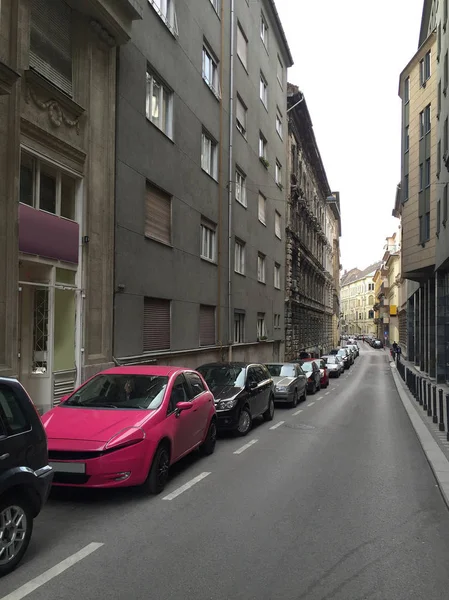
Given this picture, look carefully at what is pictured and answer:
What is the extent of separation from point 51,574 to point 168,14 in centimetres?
1621

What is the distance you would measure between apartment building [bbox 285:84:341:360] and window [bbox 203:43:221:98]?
47.1ft

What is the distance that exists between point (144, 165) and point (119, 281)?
348 cm

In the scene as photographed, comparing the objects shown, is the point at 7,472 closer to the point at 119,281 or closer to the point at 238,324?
the point at 119,281

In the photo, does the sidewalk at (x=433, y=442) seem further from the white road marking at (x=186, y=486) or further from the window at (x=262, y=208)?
the window at (x=262, y=208)

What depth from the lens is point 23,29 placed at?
9.41 m

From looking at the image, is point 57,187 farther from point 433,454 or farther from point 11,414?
point 433,454

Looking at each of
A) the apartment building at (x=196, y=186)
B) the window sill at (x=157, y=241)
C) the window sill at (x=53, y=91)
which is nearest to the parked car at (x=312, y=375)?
the apartment building at (x=196, y=186)

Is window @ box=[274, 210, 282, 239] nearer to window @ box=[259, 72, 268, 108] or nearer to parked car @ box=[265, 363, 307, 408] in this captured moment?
window @ box=[259, 72, 268, 108]

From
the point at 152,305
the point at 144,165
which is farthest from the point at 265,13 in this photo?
the point at 152,305

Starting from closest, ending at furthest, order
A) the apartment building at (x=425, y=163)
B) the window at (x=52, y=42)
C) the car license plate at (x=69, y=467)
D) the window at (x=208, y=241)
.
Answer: the car license plate at (x=69, y=467) < the window at (x=52, y=42) < the window at (x=208, y=241) < the apartment building at (x=425, y=163)

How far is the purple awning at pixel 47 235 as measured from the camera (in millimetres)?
9633

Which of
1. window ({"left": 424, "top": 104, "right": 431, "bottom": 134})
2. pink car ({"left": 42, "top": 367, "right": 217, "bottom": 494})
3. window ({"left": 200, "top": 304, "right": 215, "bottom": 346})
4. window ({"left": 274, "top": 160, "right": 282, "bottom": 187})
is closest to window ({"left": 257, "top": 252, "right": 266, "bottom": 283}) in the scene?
window ({"left": 274, "top": 160, "right": 282, "bottom": 187})

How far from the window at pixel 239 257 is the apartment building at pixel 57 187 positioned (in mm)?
11590

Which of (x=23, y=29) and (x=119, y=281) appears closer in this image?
(x=23, y=29)
